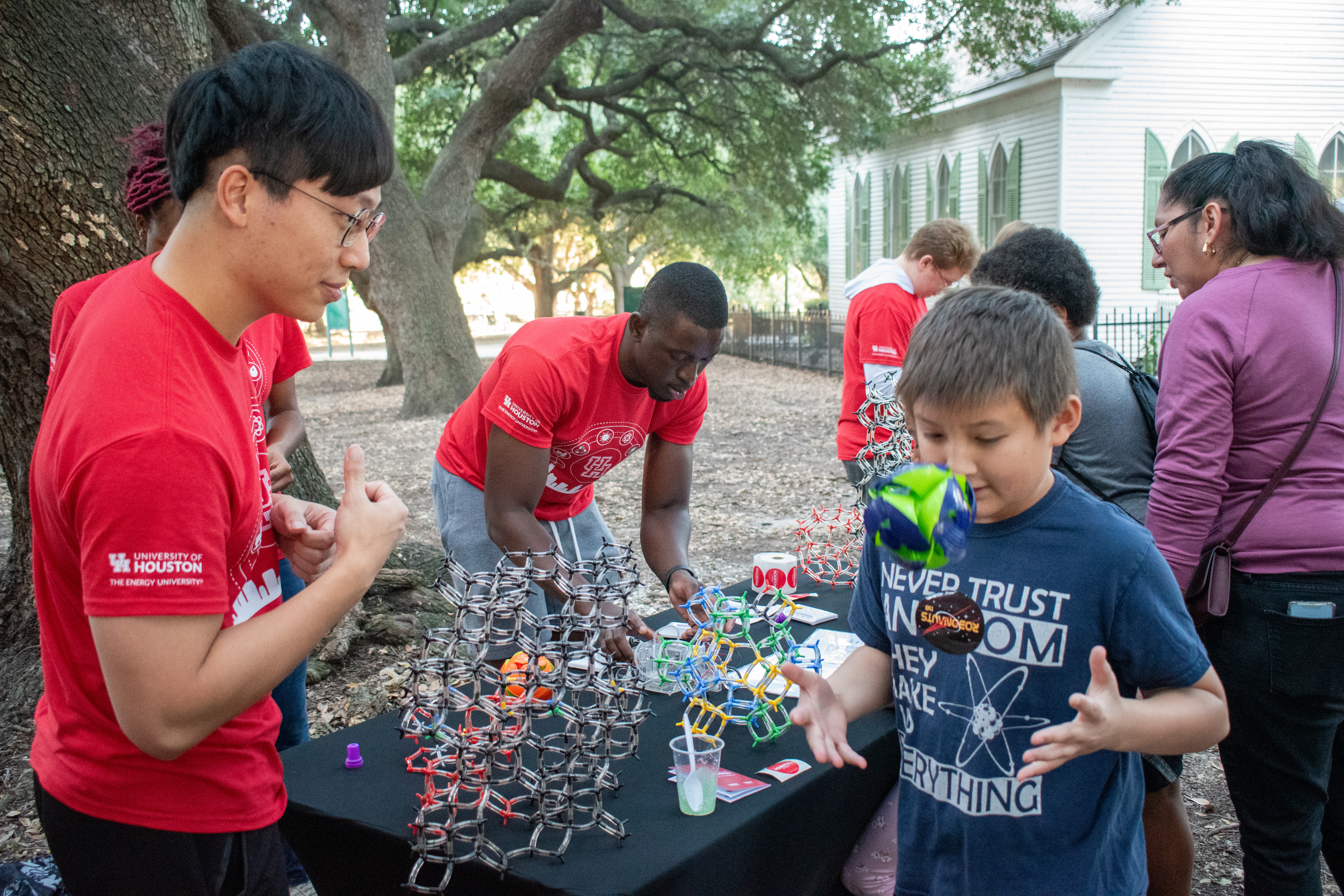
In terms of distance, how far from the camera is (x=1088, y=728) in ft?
4.57

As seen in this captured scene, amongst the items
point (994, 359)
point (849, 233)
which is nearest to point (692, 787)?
point (994, 359)

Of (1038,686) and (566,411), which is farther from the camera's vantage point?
(566,411)

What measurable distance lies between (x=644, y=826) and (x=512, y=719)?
322 millimetres

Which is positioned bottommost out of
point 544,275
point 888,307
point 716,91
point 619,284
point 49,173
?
point 888,307

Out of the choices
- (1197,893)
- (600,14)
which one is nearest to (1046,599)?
(1197,893)

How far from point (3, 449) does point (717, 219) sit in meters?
20.2

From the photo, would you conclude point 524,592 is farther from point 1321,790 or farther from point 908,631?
point 1321,790

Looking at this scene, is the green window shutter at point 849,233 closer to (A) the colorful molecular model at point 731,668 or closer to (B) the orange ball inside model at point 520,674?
(A) the colorful molecular model at point 731,668

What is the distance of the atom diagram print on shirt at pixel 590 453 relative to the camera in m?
3.06

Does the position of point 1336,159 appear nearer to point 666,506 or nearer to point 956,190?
point 956,190

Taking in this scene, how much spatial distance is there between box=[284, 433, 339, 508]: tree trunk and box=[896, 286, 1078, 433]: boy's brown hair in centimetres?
379

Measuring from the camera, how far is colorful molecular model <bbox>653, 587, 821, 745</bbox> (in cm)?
228

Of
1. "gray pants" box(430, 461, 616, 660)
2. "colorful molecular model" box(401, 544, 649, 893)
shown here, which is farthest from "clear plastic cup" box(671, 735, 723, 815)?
"gray pants" box(430, 461, 616, 660)

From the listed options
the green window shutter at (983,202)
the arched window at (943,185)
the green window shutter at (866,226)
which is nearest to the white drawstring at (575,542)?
the green window shutter at (983,202)
